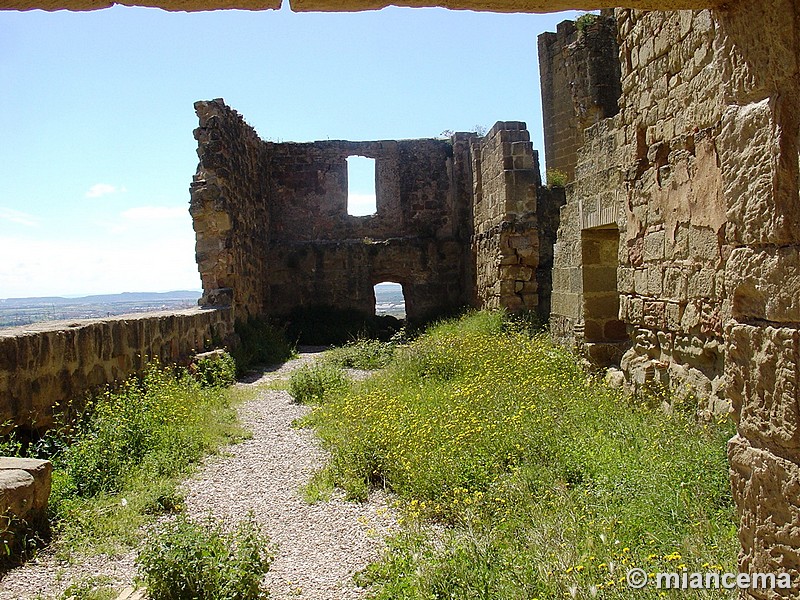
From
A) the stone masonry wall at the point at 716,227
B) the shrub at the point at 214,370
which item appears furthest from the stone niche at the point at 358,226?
the stone masonry wall at the point at 716,227

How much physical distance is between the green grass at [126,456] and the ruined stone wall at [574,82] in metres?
9.94

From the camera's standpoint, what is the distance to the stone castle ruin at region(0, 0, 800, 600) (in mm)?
2289

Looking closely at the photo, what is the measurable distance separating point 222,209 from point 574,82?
8.30 m

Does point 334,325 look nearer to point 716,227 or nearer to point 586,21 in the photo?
point 586,21

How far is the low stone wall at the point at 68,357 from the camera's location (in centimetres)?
511

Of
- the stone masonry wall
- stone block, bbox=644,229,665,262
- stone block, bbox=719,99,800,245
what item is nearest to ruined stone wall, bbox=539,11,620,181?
the stone masonry wall

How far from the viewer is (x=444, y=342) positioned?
9.34 metres

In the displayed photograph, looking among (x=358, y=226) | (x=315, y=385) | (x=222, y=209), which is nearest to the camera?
(x=315, y=385)

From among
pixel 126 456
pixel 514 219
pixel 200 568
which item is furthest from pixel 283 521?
pixel 514 219

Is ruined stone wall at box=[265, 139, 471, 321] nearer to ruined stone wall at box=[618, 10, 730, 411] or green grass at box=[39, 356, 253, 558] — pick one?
green grass at box=[39, 356, 253, 558]

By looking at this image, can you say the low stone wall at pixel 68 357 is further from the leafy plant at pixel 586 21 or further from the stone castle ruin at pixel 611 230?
the leafy plant at pixel 586 21

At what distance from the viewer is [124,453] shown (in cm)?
555

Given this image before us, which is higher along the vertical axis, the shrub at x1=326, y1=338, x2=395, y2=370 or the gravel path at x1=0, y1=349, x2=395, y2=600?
the shrub at x1=326, y1=338, x2=395, y2=370

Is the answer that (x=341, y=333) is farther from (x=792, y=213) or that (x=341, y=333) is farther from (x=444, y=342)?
(x=792, y=213)
